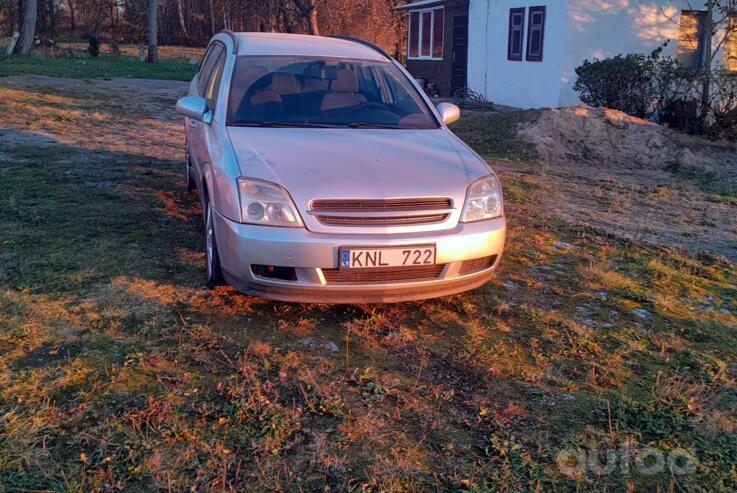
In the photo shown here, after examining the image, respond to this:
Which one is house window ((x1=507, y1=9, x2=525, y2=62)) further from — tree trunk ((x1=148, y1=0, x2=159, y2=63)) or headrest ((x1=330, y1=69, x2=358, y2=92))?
tree trunk ((x1=148, y1=0, x2=159, y2=63))

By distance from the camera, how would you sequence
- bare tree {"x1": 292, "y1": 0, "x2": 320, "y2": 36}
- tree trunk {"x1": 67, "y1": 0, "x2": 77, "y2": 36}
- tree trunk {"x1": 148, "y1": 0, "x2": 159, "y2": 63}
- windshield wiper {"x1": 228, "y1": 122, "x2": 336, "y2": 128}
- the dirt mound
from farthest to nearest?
tree trunk {"x1": 67, "y1": 0, "x2": 77, "y2": 36} → tree trunk {"x1": 148, "y1": 0, "x2": 159, "y2": 63} → bare tree {"x1": 292, "y1": 0, "x2": 320, "y2": 36} → the dirt mound → windshield wiper {"x1": 228, "y1": 122, "x2": 336, "y2": 128}

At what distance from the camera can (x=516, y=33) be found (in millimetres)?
17016

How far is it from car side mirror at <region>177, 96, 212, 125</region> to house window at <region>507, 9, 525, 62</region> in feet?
43.6

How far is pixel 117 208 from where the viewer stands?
21.5ft

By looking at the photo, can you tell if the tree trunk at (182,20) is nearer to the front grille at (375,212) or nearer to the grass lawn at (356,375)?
the grass lawn at (356,375)

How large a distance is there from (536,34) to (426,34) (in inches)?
271

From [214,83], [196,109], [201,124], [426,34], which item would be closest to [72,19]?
[426,34]

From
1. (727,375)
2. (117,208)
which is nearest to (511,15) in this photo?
(117,208)

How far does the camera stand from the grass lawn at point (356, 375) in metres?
2.79

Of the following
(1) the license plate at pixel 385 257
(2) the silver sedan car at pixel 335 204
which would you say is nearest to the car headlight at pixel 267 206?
(2) the silver sedan car at pixel 335 204

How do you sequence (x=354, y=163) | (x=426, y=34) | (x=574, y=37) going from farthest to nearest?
(x=426, y=34)
(x=574, y=37)
(x=354, y=163)

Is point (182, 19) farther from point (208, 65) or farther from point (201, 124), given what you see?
point (201, 124)

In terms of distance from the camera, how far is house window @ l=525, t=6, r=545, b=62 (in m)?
15.9

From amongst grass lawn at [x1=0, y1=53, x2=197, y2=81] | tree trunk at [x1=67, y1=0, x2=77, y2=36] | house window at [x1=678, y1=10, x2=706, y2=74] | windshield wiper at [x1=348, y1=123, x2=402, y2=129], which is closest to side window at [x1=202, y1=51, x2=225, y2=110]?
windshield wiper at [x1=348, y1=123, x2=402, y2=129]
